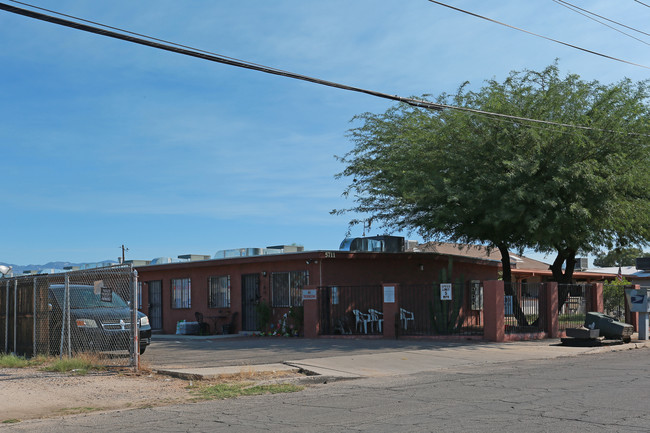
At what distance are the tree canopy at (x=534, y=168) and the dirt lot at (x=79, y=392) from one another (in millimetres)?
11150

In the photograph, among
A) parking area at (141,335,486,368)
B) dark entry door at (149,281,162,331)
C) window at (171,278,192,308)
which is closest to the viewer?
parking area at (141,335,486,368)

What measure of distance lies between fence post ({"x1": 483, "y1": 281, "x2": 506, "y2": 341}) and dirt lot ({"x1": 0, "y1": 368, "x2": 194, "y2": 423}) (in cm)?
1029

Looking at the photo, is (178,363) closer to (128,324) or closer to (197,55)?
(128,324)

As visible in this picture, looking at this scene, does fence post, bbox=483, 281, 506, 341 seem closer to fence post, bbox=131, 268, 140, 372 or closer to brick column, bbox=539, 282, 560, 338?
brick column, bbox=539, 282, 560, 338

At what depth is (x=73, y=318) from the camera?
15148mm

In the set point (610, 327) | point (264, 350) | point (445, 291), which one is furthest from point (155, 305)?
point (610, 327)

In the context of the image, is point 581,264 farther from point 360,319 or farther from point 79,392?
point 79,392

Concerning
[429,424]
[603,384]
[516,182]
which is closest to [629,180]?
[516,182]

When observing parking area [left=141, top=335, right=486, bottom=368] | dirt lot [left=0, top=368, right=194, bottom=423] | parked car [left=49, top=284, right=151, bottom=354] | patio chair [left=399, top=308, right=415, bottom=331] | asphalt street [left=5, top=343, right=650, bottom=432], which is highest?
parked car [left=49, top=284, right=151, bottom=354]

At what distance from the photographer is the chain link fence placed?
14250mm

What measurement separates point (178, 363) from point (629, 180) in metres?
13.5

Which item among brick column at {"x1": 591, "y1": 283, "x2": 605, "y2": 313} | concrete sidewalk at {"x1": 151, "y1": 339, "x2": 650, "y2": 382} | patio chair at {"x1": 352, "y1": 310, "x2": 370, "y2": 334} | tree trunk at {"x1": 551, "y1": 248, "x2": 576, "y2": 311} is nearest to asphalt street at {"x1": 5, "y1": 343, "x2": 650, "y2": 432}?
concrete sidewalk at {"x1": 151, "y1": 339, "x2": 650, "y2": 382}

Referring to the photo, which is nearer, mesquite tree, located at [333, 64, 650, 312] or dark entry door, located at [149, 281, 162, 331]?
mesquite tree, located at [333, 64, 650, 312]

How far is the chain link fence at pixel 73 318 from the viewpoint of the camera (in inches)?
561
